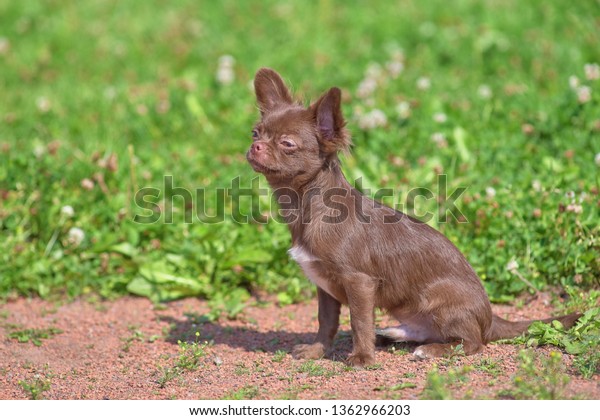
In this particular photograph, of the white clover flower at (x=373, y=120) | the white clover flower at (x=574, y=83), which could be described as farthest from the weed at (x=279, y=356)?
the white clover flower at (x=574, y=83)

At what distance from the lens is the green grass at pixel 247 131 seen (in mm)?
6402

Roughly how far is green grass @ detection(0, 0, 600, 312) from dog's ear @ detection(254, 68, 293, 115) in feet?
2.61

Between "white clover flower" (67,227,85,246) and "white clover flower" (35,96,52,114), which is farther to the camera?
"white clover flower" (35,96,52,114)

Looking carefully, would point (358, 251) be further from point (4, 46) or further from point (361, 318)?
point (4, 46)

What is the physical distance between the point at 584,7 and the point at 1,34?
7445 millimetres

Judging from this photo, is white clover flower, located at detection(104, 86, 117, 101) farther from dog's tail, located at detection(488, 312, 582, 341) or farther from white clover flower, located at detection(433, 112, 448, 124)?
dog's tail, located at detection(488, 312, 582, 341)

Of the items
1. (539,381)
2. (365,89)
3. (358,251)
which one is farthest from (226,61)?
(539,381)

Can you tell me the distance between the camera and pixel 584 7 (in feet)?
32.2

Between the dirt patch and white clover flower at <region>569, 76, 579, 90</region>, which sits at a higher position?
white clover flower at <region>569, 76, 579, 90</region>

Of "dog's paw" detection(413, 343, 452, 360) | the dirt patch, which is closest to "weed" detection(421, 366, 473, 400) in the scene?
the dirt patch

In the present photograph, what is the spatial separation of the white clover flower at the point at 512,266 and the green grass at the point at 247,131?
0.02 metres

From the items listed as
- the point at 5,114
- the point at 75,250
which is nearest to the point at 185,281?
the point at 75,250

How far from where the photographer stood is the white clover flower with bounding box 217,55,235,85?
919 cm
